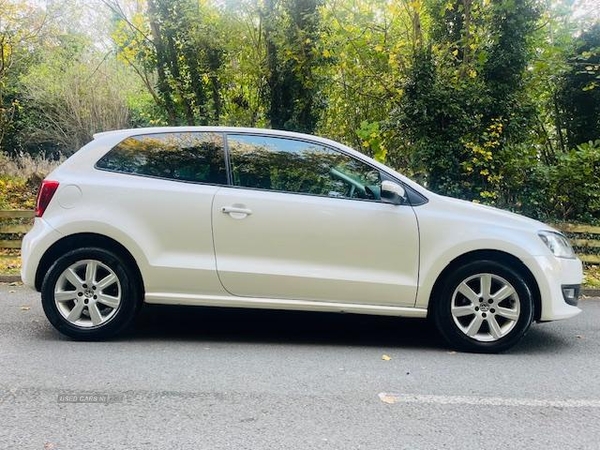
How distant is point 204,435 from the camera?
3.01 m

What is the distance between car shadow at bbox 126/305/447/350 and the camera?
15.8ft

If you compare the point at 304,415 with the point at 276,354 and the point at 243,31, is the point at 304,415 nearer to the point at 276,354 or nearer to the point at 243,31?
the point at 276,354

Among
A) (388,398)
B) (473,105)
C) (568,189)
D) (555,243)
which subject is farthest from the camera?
(568,189)

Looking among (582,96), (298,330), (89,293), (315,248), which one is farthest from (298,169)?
(582,96)

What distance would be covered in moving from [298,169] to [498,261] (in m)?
1.86

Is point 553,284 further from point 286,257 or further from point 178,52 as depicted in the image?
point 178,52

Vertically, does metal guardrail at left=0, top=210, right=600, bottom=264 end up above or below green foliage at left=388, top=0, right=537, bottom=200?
below

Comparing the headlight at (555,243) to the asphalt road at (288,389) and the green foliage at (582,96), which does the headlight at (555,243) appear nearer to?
the asphalt road at (288,389)

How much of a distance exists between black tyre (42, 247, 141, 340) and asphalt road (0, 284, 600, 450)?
0.58 feet

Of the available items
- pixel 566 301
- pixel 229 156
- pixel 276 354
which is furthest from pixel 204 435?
pixel 566 301

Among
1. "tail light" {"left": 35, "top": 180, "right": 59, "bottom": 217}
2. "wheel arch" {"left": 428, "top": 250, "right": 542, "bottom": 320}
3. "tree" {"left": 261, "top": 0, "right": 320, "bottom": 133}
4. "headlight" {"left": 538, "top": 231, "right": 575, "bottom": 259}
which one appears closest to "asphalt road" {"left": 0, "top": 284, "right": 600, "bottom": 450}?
"wheel arch" {"left": 428, "top": 250, "right": 542, "bottom": 320}

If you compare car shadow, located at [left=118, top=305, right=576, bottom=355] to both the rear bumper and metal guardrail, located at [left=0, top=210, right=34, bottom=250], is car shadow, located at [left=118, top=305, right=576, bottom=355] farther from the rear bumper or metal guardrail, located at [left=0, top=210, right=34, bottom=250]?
metal guardrail, located at [left=0, top=210, right=34, bottom=250]

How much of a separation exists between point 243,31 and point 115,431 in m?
8.26

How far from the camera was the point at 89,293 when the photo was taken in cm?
448
